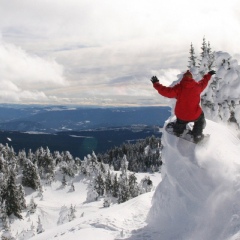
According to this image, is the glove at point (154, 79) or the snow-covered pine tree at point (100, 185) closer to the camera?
the glove at point (154, 79)

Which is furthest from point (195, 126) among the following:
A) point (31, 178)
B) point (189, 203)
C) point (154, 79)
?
point (31, 178)

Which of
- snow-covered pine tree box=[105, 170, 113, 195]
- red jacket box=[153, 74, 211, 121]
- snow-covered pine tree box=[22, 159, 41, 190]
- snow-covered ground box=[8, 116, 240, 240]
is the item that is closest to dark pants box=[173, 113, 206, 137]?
red jacket box=[153, 74, 211, 121]

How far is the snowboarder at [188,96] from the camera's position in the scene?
32.6ft

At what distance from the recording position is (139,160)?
497 feet

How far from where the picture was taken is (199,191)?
30.8 feet

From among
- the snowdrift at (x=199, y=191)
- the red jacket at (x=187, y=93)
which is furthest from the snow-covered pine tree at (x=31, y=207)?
the red jacket at (x=187, y=93)

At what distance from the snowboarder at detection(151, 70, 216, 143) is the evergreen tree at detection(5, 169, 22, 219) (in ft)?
212

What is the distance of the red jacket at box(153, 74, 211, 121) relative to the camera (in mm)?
9898

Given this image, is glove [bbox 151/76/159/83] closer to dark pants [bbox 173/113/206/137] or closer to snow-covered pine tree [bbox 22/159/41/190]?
dark pants [bbox 173/113/206/137]

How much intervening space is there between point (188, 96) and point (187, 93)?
10cm

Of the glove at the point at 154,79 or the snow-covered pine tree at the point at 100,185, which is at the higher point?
the glove at the point at 154,79

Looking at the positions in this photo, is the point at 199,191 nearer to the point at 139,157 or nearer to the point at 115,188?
the point at 115,188

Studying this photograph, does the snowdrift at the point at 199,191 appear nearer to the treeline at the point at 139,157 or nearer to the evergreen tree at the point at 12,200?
the evergreen tree at the point at 12,200

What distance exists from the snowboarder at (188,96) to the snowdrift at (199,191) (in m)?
0.63
